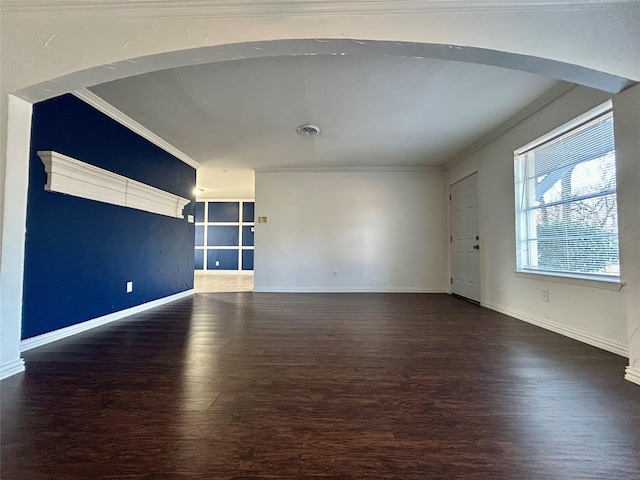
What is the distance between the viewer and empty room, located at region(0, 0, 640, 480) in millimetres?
1219

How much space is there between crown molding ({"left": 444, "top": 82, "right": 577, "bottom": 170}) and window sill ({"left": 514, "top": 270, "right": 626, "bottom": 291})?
5.75 ft

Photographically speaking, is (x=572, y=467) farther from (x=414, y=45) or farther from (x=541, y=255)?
(x=541, y=255)

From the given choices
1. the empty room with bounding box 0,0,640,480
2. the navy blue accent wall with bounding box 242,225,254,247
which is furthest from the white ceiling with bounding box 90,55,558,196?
the navy blue accent wall with bounding box 242,225,254,247

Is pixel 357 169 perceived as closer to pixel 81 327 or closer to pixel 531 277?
pixel 531 277

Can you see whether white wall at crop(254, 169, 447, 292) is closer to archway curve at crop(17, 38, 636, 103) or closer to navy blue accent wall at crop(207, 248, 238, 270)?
archway curve at crop(17, 38, 636, 103)

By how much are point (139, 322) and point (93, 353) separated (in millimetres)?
1013

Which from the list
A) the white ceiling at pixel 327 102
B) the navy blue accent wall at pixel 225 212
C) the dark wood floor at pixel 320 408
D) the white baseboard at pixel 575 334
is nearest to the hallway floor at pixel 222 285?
the navy blue accent wall at pixel 225 212

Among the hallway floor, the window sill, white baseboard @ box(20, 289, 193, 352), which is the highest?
the window sill

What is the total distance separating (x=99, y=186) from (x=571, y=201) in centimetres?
482

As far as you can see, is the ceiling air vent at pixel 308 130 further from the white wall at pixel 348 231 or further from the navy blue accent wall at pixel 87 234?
the navy blue accent wall at pixel 87 234

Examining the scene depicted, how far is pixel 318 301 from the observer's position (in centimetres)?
455

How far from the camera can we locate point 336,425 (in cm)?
130

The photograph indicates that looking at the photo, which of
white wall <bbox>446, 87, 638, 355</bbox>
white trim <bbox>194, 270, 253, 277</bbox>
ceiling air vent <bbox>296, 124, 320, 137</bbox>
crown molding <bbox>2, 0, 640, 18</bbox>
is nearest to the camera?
crown molding <bbox>2, 0, 640, 18</bbox>

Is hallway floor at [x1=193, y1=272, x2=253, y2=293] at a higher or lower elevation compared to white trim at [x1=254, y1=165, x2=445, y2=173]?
lower
